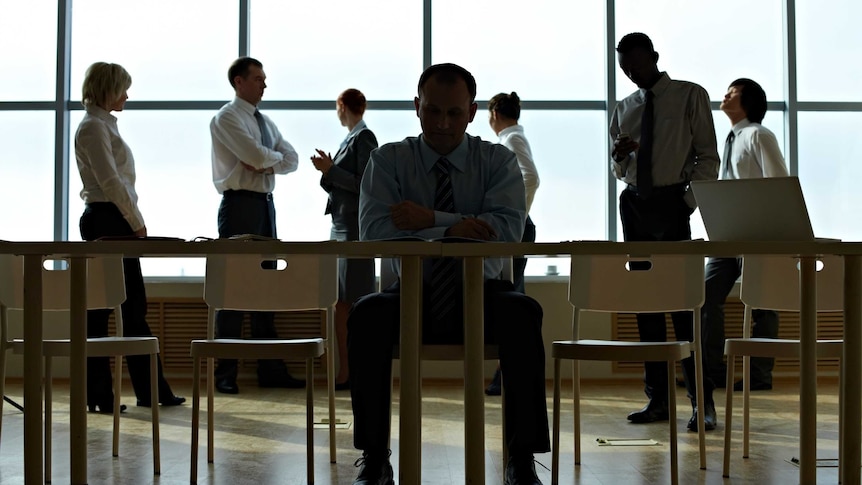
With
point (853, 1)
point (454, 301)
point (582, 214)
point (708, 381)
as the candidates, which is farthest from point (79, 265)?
point (853, 1)

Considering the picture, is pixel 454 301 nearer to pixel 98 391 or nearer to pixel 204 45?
pixel 98 391

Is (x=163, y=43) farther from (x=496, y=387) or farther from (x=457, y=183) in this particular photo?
(x=457, y=183)

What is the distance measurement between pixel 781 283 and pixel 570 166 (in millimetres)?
2821

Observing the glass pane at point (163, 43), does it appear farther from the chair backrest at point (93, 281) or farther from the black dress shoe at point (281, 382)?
the chair backrest at point (93, 281)

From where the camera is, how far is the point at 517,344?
2.35m

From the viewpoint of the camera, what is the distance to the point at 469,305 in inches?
84.7

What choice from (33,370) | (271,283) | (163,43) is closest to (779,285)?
(271,283)

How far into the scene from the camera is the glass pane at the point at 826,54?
578cm

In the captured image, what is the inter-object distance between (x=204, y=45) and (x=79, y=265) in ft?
11.7

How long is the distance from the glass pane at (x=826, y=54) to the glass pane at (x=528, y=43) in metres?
1.27

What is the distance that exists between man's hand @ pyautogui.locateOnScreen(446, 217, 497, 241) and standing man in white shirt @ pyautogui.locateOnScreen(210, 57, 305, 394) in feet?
8.23

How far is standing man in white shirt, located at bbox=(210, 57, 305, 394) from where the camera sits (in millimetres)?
4738

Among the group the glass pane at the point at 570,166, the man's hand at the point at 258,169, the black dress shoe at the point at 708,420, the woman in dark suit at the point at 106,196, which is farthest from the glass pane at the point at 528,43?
the black dress shoe at the point at 708,420

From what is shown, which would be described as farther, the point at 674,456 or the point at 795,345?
the point at 795,345
